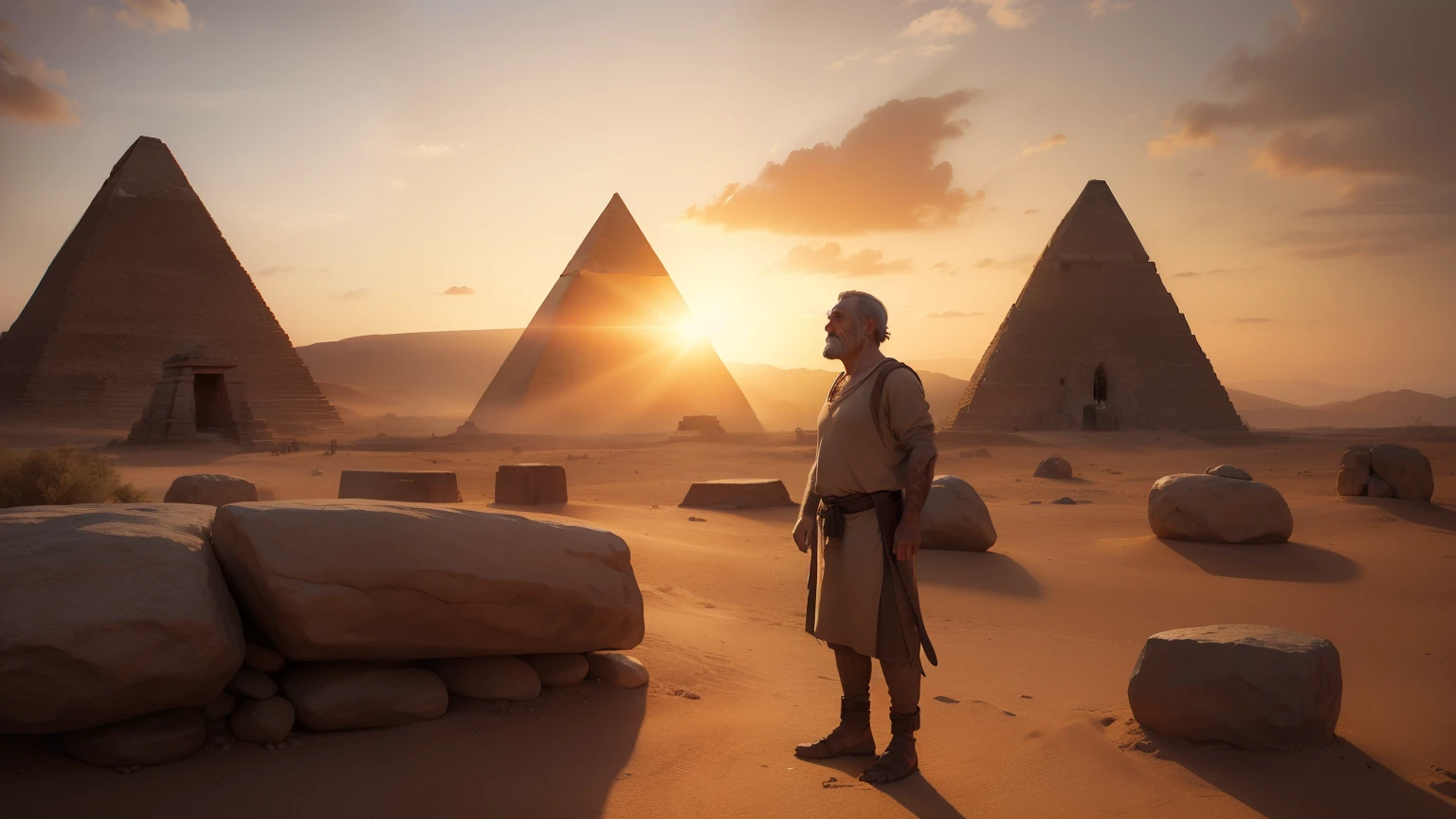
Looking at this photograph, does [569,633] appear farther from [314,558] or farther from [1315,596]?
[1315,596]

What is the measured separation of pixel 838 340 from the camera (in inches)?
127

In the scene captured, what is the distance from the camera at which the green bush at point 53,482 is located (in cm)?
752

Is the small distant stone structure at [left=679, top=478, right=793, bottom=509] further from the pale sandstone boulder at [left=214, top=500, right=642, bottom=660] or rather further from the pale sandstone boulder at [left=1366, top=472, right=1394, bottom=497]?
the pale sandstone boulder at [left=214, top=500, right=642, bottom=660]

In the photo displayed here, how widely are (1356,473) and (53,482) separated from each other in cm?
1278

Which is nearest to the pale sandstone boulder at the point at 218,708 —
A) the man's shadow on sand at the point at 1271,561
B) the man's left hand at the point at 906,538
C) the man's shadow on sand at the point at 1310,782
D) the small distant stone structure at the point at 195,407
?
the man's left hand at the point at 906,538

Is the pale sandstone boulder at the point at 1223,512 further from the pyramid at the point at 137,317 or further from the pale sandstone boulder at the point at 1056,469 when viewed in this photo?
the pyramid at the point at 137,317

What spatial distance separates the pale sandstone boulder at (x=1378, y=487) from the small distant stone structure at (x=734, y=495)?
6.45 meters

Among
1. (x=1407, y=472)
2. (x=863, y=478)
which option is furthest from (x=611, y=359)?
(x=863, y=478)

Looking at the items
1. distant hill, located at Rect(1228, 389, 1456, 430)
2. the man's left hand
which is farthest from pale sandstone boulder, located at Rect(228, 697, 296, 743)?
distant hill, located at Rect(1228, 389, 1456, 430)

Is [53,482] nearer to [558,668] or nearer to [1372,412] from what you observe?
[558,668]

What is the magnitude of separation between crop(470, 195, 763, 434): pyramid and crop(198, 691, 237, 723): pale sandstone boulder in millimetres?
27431

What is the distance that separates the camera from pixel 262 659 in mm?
2957

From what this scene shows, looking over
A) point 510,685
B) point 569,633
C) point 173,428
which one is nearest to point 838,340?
point 569,633

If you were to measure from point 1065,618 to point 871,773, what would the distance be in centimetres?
341
